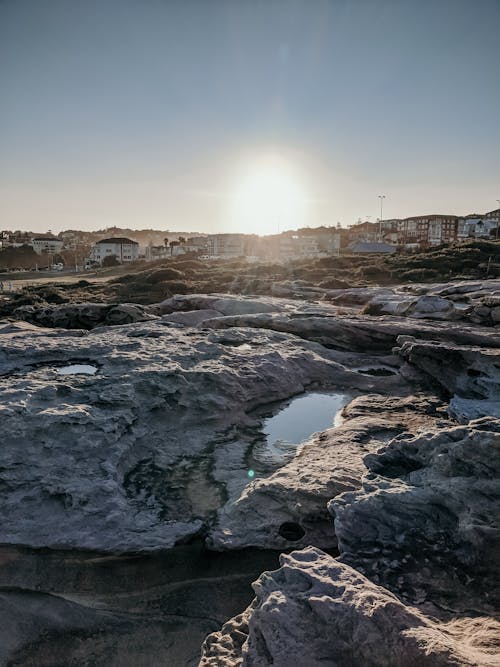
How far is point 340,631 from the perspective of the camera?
2986 millimetres

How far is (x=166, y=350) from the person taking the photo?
9.62 meters

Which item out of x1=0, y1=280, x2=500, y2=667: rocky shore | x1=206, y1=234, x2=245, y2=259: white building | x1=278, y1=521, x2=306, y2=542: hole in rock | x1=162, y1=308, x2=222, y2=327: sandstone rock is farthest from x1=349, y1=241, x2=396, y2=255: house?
x1=278, y1=521, x2=306, y2=542: hole in rock

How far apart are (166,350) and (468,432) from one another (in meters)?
6.19

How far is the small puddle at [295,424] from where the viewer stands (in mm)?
7047

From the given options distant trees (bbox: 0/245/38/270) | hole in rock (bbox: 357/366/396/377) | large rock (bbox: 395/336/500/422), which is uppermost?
distant trees (bbox: 0/245/38/270)

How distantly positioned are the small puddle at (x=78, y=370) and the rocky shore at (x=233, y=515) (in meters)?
0.12

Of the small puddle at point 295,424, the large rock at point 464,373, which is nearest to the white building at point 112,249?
the small puddle at point 295,424

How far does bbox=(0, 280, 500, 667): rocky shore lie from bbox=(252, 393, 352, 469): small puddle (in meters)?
0.13

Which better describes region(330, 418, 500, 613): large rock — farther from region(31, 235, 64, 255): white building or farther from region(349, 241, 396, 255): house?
region(31, 235, 64, 255): white building

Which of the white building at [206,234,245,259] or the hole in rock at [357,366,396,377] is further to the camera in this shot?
the white building at [206,234,245,259]

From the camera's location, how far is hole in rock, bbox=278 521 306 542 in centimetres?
514

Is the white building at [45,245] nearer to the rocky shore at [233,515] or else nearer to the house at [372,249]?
the house at [372,249]

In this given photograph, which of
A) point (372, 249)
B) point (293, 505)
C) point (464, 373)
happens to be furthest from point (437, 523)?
point (372, 249)

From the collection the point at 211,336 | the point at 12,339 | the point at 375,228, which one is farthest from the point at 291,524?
the point at 375,228
